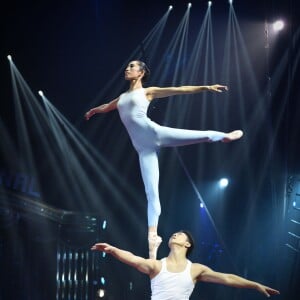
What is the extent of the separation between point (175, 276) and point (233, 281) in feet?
1.43

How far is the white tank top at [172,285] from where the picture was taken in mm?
3248

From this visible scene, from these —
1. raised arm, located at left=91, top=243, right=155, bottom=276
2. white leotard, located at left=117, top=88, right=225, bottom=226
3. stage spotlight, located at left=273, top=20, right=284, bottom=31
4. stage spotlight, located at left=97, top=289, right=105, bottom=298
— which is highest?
stage spotlight, located at left=273, top=20, right=284, bottom=31

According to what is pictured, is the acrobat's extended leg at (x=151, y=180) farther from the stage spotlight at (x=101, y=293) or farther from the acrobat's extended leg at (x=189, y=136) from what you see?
the stage spotlight at (x=101, y=293)

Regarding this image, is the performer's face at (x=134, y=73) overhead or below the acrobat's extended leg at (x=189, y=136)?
overhead

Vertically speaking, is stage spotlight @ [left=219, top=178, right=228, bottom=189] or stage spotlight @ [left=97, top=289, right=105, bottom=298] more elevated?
stage spotlight @ [left=219, top=178, right=228, bottom=189]

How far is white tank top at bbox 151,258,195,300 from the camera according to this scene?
3248 millimetres

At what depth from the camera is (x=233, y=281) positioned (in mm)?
3354

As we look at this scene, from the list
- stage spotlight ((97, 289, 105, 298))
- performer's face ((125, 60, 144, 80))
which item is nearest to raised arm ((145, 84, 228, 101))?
performer's face ((125, 60, 144, 80))

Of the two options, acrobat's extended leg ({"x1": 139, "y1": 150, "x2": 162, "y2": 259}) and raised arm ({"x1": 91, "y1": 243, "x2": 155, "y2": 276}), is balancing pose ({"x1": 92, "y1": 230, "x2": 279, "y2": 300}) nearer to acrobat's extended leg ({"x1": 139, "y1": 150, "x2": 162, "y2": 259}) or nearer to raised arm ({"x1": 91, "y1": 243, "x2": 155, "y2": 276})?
raised arm ({"x1": 91, "y1": 243, "x2": 155, "y2": 276})

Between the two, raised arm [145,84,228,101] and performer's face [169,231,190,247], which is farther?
raised arm [145,84,228,101]

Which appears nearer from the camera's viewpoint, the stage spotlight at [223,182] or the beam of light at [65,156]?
the beam of light at [65,156]

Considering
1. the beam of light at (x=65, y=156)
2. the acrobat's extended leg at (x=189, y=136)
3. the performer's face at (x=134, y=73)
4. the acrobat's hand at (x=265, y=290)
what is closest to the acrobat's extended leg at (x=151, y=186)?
the acrobat's extended leg at (x=189, y=136)

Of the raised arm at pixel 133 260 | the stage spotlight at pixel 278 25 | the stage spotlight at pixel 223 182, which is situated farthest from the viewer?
the stage spotlight at pixel 223 182

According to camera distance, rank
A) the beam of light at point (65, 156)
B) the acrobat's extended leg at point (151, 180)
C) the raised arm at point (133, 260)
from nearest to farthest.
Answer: the raised arm at point (133, 260) < the acrobat's extended leg at point (151, 180) < the beam of light at point (65, 156)
